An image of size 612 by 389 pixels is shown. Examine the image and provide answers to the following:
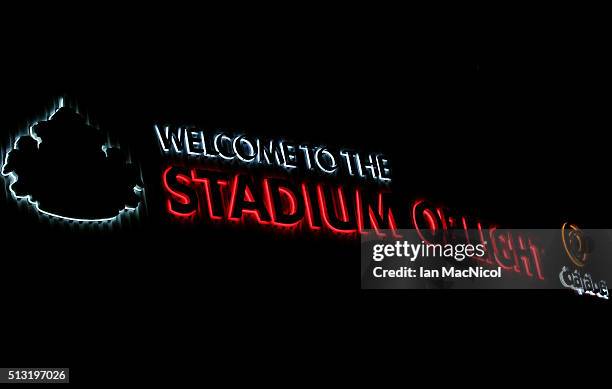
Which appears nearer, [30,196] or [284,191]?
[30,196]

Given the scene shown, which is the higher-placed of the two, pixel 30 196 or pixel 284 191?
pixel 284 191

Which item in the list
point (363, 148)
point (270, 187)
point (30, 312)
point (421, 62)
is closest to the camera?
point (30, 312)

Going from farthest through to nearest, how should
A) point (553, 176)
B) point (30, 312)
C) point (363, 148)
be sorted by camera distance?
point (553, 176)
point (363, 148)
point (30, 312)

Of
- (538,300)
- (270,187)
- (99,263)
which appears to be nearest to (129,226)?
(99,263)

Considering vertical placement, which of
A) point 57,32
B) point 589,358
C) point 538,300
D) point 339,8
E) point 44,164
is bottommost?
point 589,358

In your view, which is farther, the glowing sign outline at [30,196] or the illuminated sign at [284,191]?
the illuminated sign at [284,191]

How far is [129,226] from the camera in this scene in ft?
20.2

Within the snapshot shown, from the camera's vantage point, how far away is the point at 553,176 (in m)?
8.94

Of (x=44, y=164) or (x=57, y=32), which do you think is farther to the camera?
(x=57, y=32)

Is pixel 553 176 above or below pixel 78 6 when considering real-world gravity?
below

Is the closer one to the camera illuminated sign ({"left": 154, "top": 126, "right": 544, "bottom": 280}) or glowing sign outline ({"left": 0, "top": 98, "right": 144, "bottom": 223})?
glowing sign outline ({"left": 0, "top": 98, "right": 144, "bottom": 223})

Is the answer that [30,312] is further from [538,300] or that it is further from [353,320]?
[538,300]

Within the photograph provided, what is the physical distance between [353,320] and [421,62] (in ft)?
10.4

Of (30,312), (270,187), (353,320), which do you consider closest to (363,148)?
(270,187)
